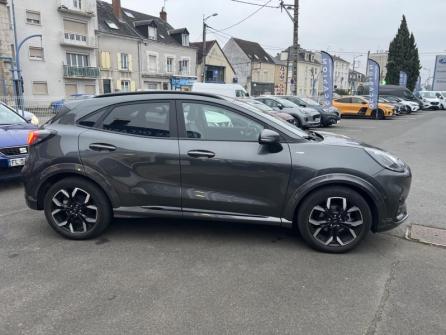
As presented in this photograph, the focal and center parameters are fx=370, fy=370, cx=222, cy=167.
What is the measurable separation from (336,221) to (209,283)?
146 centimetres

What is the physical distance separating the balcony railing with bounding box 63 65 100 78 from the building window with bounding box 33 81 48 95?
6.92 feet

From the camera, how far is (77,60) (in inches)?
1401

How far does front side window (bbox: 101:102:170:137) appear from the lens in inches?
155

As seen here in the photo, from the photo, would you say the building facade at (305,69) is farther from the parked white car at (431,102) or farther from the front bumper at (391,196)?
the front bumper at (391,196)

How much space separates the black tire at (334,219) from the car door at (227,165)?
31cm

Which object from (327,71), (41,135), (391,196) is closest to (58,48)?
(327,71)

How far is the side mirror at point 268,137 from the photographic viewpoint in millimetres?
3617

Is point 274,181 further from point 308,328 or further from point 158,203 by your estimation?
point 308,328

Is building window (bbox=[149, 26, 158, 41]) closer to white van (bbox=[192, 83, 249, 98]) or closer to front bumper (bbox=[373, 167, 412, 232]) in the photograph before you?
white van (bbox=[192, 83, 249, 98])

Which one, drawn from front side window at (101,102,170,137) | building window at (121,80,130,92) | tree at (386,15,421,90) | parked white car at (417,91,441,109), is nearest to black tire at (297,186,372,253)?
front side window at (101,102,170,137)

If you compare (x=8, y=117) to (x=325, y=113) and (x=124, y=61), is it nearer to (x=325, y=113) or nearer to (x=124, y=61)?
(x=325, y=113)

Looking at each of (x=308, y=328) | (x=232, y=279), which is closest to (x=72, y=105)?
(x=232, y=279)

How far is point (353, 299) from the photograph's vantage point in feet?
9.80

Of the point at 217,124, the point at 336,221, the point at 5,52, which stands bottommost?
the point at 336,221
